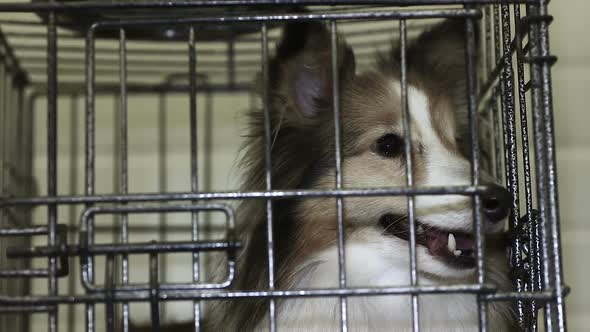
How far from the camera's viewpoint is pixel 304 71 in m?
2.05

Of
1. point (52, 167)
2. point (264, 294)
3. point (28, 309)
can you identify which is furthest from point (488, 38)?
point (28, 309)

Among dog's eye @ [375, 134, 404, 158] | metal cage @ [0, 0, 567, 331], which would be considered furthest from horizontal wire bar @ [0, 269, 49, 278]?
dog's eye @ [375, 134, 404, 158]

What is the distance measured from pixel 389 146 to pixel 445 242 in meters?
0.33

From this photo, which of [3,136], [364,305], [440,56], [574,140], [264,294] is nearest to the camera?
[264,294]

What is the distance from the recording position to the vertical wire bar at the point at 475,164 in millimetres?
1365

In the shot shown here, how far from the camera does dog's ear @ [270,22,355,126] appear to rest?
188cm

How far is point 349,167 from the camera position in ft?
6.88

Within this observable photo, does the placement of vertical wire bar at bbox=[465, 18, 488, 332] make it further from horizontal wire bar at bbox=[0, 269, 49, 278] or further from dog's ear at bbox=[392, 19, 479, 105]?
dog's ear at bbox=[392, 19, 479, 105]

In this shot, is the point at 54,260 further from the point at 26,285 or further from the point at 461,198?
the point at 26,285

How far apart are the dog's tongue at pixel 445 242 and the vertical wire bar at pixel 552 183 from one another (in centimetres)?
49

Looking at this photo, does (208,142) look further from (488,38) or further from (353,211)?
(488,38)

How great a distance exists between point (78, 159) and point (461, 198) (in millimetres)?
1564

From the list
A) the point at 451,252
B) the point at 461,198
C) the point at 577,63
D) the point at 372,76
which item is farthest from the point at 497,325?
the point at 577,63

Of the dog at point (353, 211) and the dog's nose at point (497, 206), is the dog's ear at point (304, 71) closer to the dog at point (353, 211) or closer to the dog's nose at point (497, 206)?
the dog at point (353, 211)
